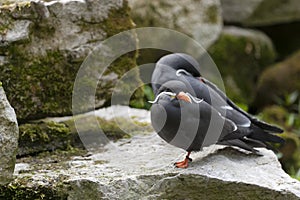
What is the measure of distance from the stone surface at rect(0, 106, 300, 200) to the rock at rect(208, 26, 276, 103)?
3.14 metres

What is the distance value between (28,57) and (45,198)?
36.5 inches

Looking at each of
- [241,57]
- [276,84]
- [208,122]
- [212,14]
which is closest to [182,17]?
[212,14]

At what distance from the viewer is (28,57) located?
350cm

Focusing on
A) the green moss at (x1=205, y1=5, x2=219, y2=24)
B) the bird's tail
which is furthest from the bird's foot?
the green moss at (x1=205, y1=5, x2=219, y2=24)

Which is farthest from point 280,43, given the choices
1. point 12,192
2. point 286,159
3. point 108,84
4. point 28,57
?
point 12,192

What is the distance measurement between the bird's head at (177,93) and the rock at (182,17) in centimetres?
186

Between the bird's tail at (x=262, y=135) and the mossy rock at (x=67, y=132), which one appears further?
the bird's tail at (x=262, y=135)

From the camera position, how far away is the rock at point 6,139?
289 centimetres

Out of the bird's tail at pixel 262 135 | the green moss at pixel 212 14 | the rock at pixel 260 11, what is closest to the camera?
the bird's tail at pixel 262 135

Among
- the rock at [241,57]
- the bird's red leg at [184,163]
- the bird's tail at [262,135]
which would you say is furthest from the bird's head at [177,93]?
the rock at [241,57]

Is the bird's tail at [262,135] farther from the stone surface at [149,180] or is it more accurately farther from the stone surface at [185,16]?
the stone surface at [185,16]

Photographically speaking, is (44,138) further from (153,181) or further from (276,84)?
(276,84)

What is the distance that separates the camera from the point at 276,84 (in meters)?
6.61

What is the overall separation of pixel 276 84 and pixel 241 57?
1.67 ft
